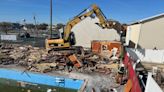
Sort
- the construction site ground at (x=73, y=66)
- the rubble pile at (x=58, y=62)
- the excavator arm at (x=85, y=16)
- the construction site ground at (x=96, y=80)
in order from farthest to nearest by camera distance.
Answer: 1. the excavator arm at (x=85, y=16)
2. the rubble pile at (x=58, y=62)
3. the construction site ground at (x=73, y=66)
4. the construction site ground at (x=96, y=80)

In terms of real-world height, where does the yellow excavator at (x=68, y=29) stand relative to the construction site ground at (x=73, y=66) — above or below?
above

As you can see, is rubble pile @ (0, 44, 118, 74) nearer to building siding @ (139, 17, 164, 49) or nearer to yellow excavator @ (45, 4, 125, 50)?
yellow excavator @ (45, 4, 125, 50)

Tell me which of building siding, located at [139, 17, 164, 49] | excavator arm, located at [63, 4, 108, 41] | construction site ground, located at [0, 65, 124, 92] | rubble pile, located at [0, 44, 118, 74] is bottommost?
construction site ground, located at [0, 65, 124, 92]

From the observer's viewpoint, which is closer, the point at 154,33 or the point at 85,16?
the point at 154,33

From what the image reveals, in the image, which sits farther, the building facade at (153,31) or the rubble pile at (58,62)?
the building facade at (153,31)

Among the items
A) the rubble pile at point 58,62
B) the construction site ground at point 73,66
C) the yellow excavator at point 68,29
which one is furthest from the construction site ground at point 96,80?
the yellow excavator at point 68,29

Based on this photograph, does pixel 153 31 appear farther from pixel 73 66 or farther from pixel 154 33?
pixel 73 66

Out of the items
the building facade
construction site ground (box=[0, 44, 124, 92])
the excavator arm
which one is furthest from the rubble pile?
the building facade

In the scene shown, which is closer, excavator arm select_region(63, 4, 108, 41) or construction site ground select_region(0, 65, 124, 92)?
construction site ground select_region(0, 65, 124, 92)

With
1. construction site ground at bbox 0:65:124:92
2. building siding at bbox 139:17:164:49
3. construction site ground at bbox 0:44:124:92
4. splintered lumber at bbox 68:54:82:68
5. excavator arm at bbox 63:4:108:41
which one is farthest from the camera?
excavator arm at bbox 63:4:108:41

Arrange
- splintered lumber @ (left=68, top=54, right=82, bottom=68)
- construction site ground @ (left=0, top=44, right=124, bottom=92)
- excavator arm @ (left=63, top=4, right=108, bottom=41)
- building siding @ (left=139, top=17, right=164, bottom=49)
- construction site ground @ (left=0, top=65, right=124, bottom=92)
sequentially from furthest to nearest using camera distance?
excavator arm @ (left=63, top=4, right=108, bottom=41) < building siding @ (left=139, top=17, right=164, bottom=49) < splintered lumber @ (left=68, top=54, right=82, bottom=68) < construction site ground @ (left=0, top=44, right=124, bottom=92) < construction site ground @ (left=0, top=65, right=124, bottom=92)

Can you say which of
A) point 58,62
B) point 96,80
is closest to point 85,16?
point 58,62

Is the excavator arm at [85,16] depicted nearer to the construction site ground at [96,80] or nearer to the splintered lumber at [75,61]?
the splintered lumber at [75,61]

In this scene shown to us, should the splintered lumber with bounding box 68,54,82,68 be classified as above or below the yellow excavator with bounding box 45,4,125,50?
below
